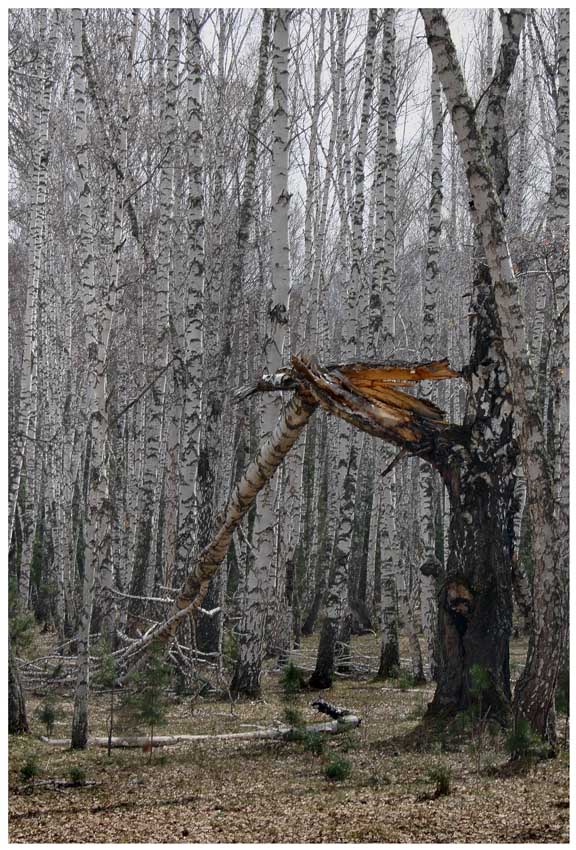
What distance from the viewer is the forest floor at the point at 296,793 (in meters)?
4.72

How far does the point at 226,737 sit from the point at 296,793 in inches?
70.9

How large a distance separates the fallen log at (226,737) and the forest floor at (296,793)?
0.08 metres

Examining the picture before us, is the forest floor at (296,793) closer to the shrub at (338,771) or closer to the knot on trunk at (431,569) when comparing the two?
the shrub at (338,771)

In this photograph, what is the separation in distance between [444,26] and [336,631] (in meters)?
7.24

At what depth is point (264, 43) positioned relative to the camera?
11.1 meters

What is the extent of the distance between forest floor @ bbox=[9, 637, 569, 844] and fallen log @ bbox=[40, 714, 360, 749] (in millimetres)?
84

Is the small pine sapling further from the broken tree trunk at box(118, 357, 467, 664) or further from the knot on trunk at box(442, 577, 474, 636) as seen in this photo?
the knot on trunk at box(442, 577, 474, 636)

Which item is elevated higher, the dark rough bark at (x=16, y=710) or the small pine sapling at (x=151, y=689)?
the small pine sapling at (x=151, y=689)

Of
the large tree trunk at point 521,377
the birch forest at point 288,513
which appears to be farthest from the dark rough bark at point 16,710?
the large tree trunk at point 521,377

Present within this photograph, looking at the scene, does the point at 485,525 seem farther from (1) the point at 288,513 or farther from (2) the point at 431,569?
(1) the point at 288,513

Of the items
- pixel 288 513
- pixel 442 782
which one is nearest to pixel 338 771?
pixel 442 782

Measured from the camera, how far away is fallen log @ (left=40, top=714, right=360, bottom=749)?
690 cm

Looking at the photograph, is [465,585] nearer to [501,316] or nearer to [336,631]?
[501,316]

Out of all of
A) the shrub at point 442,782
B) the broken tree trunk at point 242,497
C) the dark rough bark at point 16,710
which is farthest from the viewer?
the dark rough bark at point 16,710
